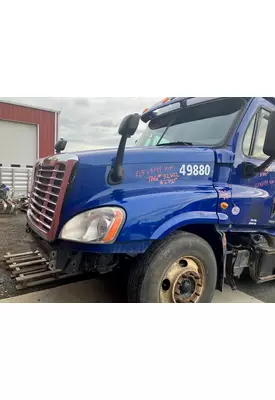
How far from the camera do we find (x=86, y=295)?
2752 millimetres

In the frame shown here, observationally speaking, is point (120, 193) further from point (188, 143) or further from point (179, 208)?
point (188, 143)

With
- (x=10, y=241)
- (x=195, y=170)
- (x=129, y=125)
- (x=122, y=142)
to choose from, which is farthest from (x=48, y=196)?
(x=10, y=241)

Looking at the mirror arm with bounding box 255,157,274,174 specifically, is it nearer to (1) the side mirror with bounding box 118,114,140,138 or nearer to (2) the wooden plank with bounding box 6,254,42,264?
(1) the side mirror with bounding box 118,114,140,138

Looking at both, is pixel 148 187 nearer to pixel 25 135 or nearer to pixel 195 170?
pixel 195 170

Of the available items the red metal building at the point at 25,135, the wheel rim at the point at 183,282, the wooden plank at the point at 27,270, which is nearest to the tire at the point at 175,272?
the wheel rim at the point at 183,282

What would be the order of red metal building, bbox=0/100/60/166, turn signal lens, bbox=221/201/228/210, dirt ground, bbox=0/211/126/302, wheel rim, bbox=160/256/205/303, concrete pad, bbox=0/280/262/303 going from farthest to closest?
1. red metal building, bbox=0/100/60/166
2. dirt ground, bbox=0/211/126/302
3. concrete pad, bbox=0/280/262/303
4. turn signal lens, bbox=221/201/228/210
5. wheel rim, bbox=160/256/205/303

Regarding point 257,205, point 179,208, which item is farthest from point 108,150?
point 257,205

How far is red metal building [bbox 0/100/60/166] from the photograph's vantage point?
440cm

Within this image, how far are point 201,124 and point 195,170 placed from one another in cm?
67

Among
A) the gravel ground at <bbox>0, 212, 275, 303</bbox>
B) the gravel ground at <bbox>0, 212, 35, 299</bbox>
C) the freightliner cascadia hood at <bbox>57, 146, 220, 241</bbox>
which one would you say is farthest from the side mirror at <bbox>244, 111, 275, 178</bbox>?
the gravel ground at <bbox>0, 212, 35, 299</bbox>

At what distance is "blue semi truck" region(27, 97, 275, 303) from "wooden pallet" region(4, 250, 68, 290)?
2.37ft

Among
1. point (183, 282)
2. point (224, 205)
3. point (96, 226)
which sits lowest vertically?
point (183, 282)

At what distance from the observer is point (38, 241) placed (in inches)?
103

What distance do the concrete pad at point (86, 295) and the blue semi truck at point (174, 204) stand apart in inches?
10.4
